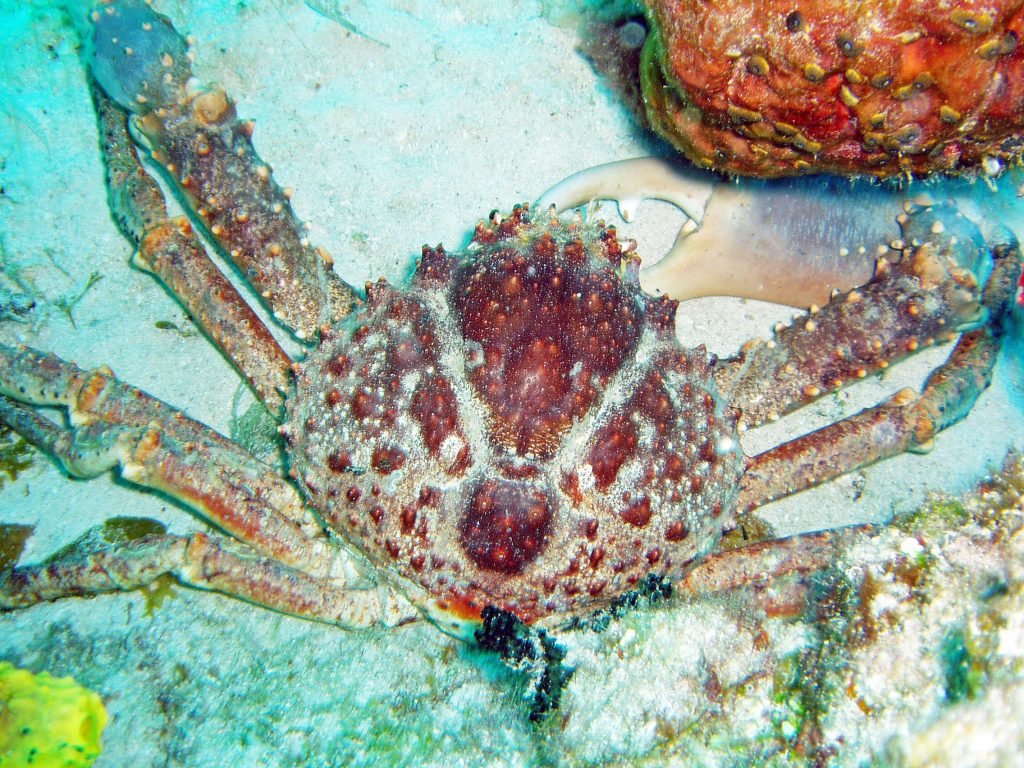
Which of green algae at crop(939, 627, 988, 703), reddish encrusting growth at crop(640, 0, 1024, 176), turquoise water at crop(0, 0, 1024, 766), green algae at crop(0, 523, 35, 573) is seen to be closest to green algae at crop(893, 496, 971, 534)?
green algae at crop(939, 627, 988, 703)

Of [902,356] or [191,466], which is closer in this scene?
[191,466]

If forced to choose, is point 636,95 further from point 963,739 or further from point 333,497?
point 963,739

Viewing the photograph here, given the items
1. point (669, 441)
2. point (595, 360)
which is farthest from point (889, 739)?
point (595, 360)

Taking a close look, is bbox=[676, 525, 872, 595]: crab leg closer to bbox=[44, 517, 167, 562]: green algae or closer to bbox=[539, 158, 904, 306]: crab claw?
bbox=[539, 158, 904, 306]: crab claw

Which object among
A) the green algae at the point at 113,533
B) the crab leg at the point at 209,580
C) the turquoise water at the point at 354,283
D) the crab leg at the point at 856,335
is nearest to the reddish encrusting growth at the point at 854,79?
the crab leg at the point at 856,335

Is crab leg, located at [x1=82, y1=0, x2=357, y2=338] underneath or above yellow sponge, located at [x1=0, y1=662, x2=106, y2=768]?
above

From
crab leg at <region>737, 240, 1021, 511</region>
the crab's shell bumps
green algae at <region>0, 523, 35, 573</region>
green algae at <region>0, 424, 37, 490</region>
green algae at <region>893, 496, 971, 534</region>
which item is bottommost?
crab leg at <region>737, 240, 1021, 511</region>
